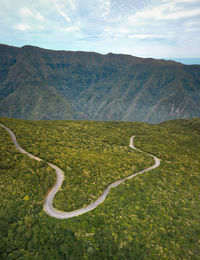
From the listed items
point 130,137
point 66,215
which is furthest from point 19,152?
point 130,137

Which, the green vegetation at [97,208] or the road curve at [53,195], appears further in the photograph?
the road curve at [53,195]

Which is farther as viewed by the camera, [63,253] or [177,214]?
[177,214]

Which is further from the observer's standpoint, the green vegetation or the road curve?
the road curve

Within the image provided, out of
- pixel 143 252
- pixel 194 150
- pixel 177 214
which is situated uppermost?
pixel 143 252

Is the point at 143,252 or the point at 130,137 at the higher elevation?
the point at 143,252

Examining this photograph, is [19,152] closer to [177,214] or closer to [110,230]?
[110,230]

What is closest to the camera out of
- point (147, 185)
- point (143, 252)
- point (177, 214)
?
point (143, 252)

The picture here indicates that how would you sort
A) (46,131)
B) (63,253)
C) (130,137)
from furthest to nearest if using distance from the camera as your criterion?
(130,137)
(46,131)
(63,253)

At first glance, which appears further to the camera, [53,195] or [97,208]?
[53,195]
